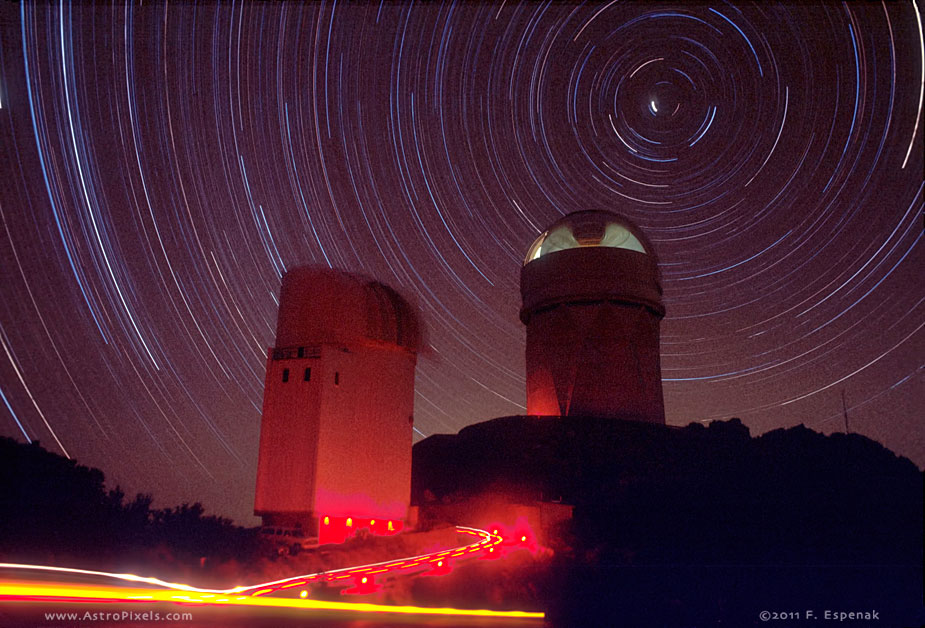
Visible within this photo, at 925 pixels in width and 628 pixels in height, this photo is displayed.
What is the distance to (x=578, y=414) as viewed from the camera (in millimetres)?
27438

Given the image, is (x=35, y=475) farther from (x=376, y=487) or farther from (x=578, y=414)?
(x=578, y=414)

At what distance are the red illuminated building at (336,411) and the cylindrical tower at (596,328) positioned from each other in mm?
12630

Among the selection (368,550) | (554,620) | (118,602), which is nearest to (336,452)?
(368,550)

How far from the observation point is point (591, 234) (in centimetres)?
2995

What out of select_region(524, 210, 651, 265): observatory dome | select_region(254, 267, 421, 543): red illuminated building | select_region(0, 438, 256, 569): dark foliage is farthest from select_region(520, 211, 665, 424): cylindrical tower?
select_region(0, 438, 256, 569): dark foliage

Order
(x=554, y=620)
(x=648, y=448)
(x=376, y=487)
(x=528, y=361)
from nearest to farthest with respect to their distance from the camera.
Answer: (x=554, y=620), (x=376, y=487), (x=648, y=448), (x=528, y=361)

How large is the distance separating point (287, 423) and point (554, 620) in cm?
765

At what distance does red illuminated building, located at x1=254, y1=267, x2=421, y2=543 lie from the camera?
14234 millimetres

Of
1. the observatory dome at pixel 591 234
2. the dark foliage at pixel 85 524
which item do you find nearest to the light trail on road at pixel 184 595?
the dark foliage at pixel 85 524

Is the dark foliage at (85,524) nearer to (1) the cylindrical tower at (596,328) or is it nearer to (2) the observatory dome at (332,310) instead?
(2) the observatory dome at (332,310)

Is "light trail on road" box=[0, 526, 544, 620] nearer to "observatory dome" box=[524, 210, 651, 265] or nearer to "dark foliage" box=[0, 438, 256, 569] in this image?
"dark foliage" box=[0, 438, 256, 569]

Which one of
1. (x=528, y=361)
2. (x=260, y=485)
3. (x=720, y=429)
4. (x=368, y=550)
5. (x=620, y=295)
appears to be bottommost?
Result: (x=368, y=550)

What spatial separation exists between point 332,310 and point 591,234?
684 inches

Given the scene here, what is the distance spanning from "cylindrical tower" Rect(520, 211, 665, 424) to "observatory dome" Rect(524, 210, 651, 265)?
5cm
